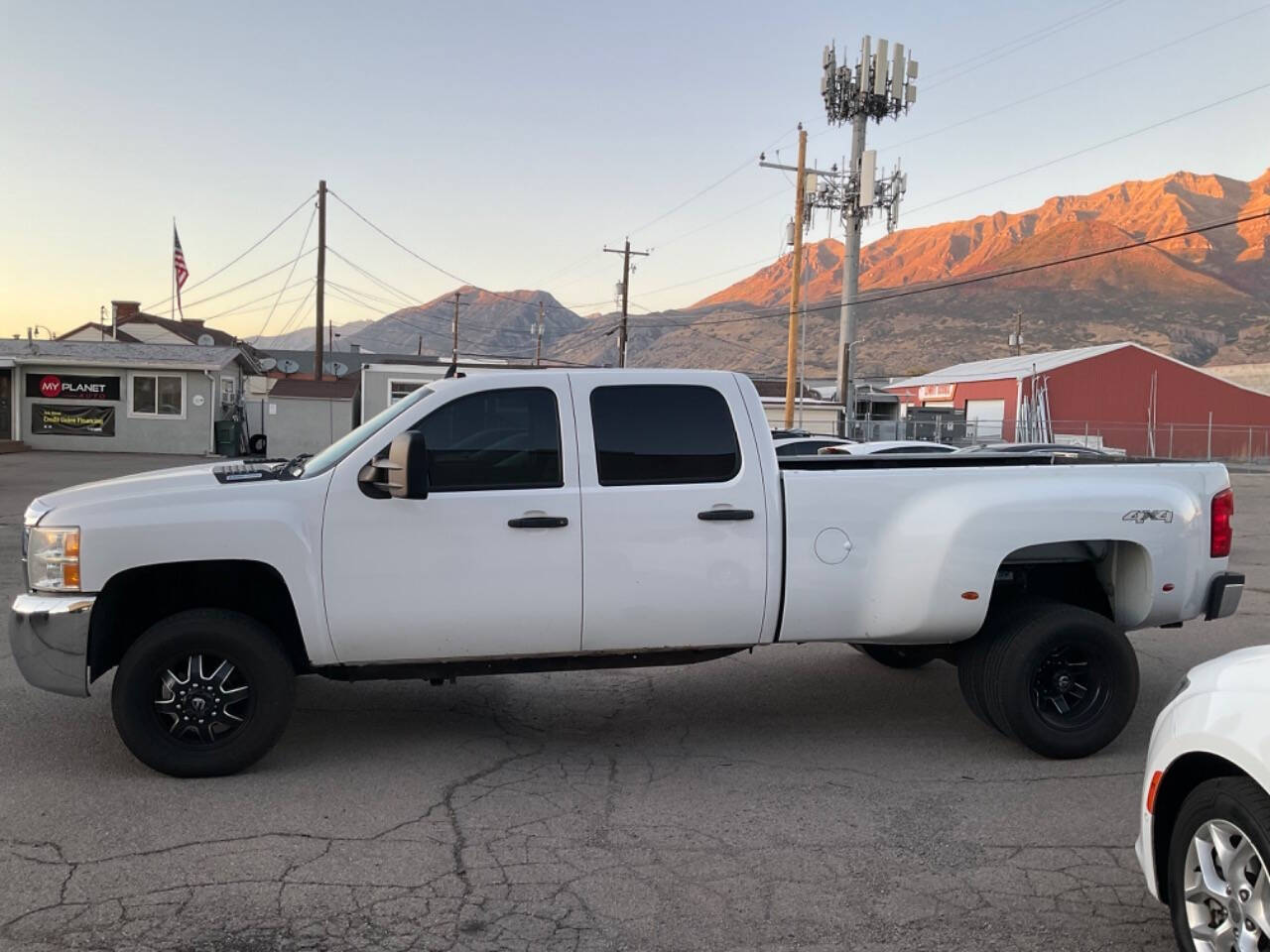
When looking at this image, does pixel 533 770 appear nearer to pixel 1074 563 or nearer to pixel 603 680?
pixel 603 680

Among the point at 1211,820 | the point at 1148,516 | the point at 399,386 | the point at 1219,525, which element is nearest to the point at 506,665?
the point at 1211,820

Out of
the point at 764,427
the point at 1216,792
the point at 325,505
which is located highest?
the point at 764,427

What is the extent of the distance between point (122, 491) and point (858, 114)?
5689 centimetres

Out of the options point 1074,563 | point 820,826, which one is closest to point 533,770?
point 820,826

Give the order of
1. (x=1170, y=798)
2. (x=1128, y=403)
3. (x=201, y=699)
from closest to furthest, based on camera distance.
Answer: (x=1170, y=798) < (x=201, y=699) < (x=1128, y=403)

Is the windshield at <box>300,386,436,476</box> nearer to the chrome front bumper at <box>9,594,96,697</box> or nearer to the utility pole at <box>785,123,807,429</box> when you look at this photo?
the chrome front bumper at <box>9,594,96,697</box>

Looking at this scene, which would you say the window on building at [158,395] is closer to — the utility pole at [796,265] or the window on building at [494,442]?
the utility pole at [796,265]

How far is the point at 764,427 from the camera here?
5348mm

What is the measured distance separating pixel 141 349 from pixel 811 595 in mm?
35724

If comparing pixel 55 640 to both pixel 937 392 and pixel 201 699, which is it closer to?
pixel 201 699

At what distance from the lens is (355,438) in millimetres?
5277

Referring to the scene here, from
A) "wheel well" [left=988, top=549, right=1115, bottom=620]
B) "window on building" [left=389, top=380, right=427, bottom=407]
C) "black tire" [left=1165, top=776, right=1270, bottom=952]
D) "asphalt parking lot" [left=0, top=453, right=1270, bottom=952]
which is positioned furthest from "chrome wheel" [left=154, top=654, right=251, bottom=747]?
"window on building" [left=389, top=380, right=427, bottom=407]

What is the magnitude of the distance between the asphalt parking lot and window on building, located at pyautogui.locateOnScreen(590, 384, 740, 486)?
1490 millimetres

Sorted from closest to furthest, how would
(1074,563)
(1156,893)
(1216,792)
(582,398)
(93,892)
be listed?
(1216,792), (1156,893), (93,892), (582,398), (1074,563)
